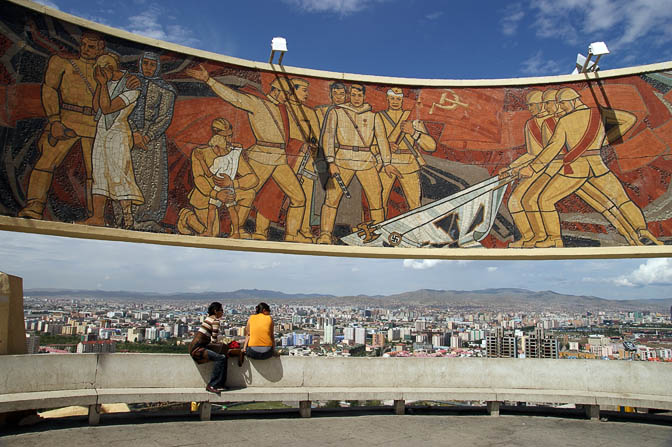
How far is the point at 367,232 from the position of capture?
1030 centimetres

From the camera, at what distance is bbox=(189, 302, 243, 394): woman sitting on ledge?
6.65 metres

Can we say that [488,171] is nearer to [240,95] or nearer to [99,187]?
[240,95]

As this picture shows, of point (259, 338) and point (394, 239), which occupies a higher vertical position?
point (394, 239)

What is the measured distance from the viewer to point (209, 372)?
6.94 meters

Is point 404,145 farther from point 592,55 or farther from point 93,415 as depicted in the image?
point 93,415

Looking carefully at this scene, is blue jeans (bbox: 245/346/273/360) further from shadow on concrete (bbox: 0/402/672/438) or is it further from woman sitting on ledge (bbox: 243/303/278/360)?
shadow on concrete (bbox: 0/402/672/438)

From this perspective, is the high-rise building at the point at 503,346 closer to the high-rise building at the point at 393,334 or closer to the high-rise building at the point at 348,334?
the high-rise building at the point at 393,334

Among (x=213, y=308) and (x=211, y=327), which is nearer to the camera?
(x=211, y=327)

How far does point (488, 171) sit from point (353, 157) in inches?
115

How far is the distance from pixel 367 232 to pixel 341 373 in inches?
137

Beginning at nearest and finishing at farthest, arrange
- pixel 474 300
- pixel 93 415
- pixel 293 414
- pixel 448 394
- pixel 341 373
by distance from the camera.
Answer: pixel 93 415
pixel 293 414
pixel 448 394
pixel 341 373
pixel 474 300

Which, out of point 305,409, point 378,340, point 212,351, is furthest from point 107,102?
point 378,340

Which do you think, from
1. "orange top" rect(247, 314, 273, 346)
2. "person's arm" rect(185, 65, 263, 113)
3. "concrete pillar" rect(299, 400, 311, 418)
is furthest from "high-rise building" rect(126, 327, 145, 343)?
"person's arm" rect(185, 65, 263, 113)

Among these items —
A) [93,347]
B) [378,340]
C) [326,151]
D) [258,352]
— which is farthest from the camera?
[378,340]
